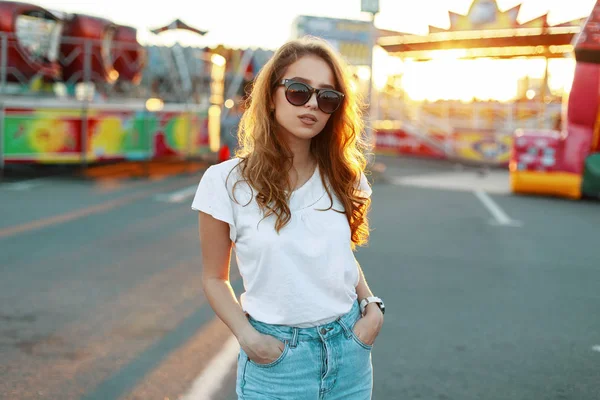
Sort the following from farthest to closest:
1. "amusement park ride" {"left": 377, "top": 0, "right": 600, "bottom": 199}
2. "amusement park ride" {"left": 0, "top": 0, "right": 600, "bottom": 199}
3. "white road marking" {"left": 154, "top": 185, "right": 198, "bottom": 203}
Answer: "amusement park ride" {"left": 377, "top": 0, "right": 600, "bottom": 199}, "amusement park ride" {"left": 0, "top": 0, "right": 600, "bottom": 199}, "white road marking" {"left": 154, "top": 185, "right": 198, "bottom": 203}

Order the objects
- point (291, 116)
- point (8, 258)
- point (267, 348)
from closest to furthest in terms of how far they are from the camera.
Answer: point (267, 348)
point (291, 116)
point (8, 258)

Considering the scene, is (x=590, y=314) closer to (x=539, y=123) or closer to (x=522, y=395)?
(x=522, y=395)

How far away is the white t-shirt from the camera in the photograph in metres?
1.95

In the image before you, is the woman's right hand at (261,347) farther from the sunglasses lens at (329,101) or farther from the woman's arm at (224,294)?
the sunglasses lens at (329,101)

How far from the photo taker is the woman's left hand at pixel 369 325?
207 centimetres

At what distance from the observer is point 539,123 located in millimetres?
29047

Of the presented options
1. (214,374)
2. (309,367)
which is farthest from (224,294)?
(214,374)

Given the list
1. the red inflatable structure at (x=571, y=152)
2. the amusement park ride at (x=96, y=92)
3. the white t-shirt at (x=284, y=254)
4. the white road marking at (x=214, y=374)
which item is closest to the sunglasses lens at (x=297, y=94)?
the white t-shirt at (x=284, y=254)

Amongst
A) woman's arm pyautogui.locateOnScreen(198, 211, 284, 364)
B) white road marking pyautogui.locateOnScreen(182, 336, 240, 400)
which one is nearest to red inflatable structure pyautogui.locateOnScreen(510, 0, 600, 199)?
white road marking pyautogui.locateOnScreen(182, 336, 240, 400)

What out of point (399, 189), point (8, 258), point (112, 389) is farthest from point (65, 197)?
point (112, 389)

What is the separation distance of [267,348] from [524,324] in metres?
3.70

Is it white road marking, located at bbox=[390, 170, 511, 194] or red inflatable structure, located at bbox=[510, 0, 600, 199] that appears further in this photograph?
white road marking, located at bbox=[390, 170, 511, 194]

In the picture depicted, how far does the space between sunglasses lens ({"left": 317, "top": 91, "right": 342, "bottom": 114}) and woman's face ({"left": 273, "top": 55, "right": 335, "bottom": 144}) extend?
0.01 m

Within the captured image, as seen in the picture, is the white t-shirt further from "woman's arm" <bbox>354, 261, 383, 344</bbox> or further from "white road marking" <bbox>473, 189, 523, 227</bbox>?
"white road marking" <bbox>473, 189, 523, 227</bbox>
